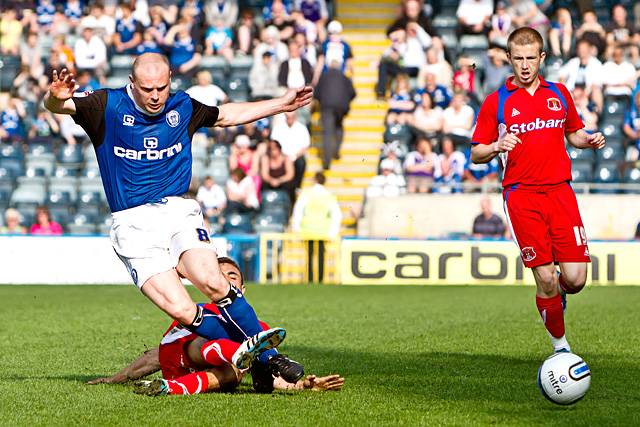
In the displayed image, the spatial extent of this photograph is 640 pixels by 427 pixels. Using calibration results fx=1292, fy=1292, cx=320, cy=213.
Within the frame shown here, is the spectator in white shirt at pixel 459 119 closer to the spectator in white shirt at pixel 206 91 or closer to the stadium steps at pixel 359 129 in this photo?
the stadium steps at pixel 359 129

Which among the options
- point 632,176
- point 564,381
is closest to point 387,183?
point 632,176

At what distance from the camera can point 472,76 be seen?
898 inches

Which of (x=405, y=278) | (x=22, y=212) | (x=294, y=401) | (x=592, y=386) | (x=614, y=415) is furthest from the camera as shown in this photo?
(x=22, y=212)

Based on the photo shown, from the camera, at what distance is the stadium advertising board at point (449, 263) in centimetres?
2025

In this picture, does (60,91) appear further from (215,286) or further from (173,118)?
(215,286)

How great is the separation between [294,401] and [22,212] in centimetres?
1546

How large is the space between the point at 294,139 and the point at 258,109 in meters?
13.8

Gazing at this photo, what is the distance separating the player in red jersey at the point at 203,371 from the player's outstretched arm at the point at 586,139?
2.51 metres

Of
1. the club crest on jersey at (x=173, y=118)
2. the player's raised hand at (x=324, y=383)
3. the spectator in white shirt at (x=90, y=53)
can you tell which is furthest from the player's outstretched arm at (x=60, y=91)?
the spectator in white shirt at (x=90, y=53)

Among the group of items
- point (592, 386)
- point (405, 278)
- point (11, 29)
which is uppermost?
point (11, 29)

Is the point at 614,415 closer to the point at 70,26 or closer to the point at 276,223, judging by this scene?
the point at 276,223

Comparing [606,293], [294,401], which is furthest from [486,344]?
[606,293]

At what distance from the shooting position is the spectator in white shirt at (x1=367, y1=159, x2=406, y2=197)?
21578 millimetres

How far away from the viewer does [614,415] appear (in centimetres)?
733
